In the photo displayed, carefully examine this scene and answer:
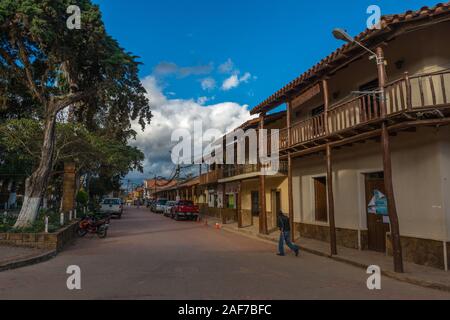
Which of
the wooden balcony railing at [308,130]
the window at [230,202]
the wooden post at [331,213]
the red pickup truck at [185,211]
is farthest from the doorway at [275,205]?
the red pickup truck at [185,211]

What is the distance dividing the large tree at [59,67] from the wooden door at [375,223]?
9.60 meters

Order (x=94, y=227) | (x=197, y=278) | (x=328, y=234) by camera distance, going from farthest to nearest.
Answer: (x=94, y=227) < (x=328, y=234) < (x=197, y=278)

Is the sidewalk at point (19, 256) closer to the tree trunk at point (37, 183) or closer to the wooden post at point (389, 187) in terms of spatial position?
the tree trunk at point (37, 183)

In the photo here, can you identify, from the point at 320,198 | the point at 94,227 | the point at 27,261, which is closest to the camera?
the point at 27,261

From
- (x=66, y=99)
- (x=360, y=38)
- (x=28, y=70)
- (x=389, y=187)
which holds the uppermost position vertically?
(x=28, y=70)

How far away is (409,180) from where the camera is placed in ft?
36.2

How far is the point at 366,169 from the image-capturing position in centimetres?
1306

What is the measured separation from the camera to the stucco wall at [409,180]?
9.98m

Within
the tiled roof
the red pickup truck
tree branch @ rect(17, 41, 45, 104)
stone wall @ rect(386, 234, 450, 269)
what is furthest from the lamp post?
the red pickup truck

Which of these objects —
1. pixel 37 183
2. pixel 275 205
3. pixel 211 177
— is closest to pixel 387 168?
pixel 37 183

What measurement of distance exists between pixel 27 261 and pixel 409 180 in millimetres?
10945

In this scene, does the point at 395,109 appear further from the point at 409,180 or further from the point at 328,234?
the point at 328,234
